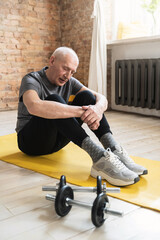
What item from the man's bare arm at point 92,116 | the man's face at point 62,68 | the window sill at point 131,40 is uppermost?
the window sill at point 131,40

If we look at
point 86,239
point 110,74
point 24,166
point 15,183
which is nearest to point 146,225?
point 86,239

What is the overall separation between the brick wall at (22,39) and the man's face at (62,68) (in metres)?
2.85

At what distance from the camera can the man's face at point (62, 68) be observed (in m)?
1.63

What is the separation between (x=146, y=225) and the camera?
1.04 metres

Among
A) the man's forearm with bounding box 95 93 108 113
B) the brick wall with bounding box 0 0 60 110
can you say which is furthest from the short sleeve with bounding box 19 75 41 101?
the brick wall with bounding box 0 0 60 110

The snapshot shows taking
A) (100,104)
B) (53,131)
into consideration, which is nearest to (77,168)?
(53,131)

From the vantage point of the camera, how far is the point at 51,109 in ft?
4.81

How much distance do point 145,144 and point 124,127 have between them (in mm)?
706

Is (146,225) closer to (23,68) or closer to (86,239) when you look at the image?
(86,239)

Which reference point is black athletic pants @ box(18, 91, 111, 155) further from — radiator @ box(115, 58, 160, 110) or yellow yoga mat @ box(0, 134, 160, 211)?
radiator @ box(115, 58, 160, 110)

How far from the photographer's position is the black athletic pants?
1.47 metres

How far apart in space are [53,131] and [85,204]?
652 mm

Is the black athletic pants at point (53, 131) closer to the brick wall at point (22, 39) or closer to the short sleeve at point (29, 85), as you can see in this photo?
the short sleeve at point (29, 85)

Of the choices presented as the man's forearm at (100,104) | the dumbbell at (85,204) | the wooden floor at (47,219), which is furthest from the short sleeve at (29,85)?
the dumbbell at (85,204)
